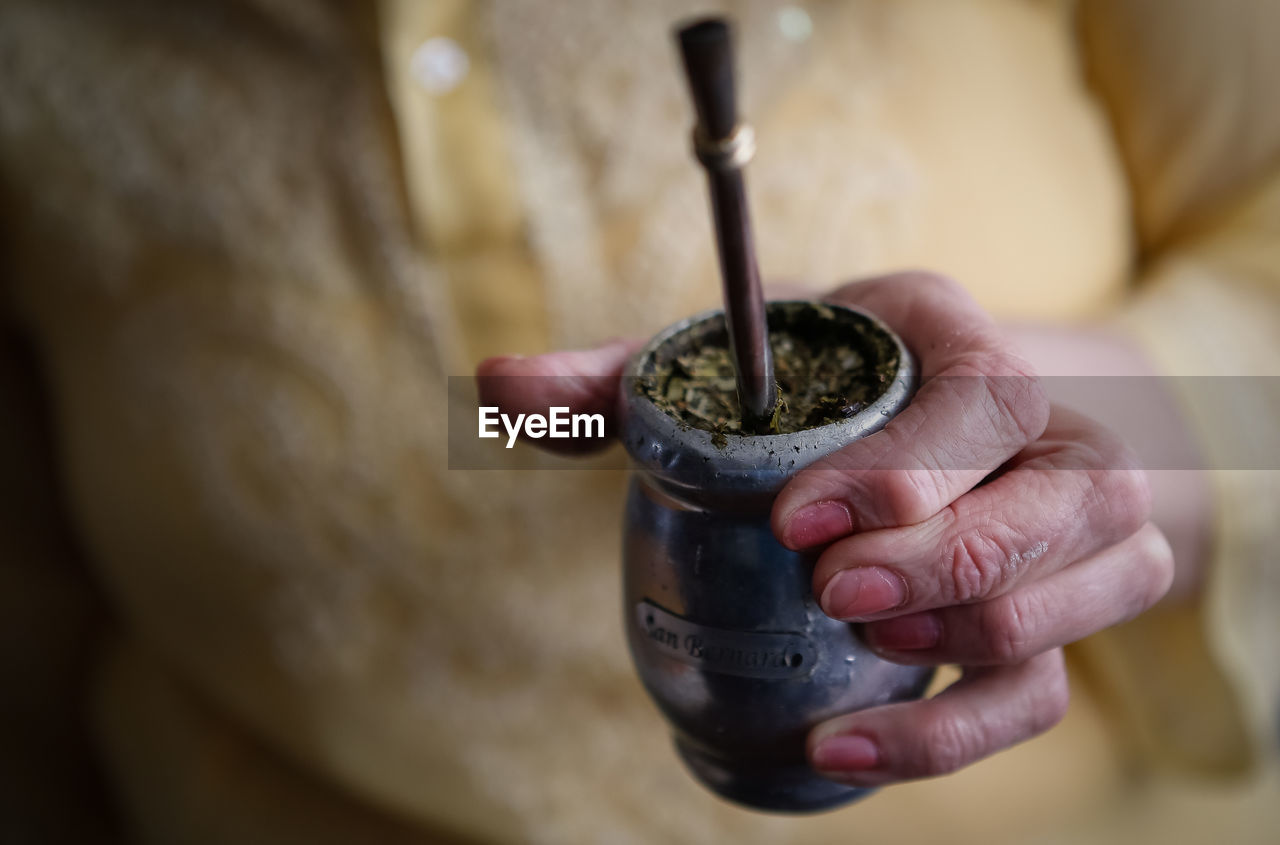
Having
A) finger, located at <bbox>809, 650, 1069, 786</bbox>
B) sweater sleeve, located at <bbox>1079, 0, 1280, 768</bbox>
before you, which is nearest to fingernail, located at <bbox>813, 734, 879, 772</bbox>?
finger, located at <bbox>809, 650, 1069, 786</bbox>

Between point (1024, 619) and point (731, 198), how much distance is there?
0.18 metres

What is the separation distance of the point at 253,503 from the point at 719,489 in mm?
427

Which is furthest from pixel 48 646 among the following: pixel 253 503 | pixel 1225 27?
pixel 1225 27

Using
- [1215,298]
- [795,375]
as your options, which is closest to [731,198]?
[795,375]

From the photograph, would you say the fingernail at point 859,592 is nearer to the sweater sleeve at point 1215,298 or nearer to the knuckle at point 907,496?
the knuckle at point 907,496

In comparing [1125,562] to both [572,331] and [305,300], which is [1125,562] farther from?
[305,300]

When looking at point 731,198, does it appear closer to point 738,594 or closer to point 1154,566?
point 738,594

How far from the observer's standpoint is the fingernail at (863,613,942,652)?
12.0 inches

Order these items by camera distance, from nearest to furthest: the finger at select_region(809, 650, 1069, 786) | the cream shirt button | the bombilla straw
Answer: the bombilla straw → the finger at select_region(809, 650, 1069, 786) → the cream shirt button

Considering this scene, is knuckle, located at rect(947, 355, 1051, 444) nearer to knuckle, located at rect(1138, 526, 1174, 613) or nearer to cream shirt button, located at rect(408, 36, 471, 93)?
knuckle, located at rect(1138, 526, 1174, 613)

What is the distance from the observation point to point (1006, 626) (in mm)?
318

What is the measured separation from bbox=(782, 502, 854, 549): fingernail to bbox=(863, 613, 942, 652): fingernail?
0.14 ft

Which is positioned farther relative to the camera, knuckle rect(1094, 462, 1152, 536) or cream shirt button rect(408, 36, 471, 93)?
cream shirt button rect(408, 36, 471, 93)

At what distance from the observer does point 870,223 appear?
1.95 ft
